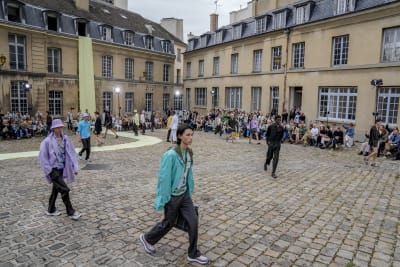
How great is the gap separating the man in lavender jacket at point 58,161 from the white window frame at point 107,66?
24.1 meters

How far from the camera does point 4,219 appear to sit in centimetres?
527

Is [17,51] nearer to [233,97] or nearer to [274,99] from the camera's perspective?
[233,97]

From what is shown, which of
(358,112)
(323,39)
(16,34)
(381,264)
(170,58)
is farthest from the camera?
(170,58)

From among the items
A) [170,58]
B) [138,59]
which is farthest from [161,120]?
[170,58]

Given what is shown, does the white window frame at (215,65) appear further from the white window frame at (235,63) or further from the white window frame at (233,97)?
the white window frame at (233,97)

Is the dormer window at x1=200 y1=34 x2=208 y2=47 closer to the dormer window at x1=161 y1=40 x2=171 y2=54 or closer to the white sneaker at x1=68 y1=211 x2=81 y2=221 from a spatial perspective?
the dormer window at x1=161 y1=40 x2=171 y2=54

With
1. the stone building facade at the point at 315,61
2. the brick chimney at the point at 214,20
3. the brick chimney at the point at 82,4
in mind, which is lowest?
the stone building facade at the point at 315,61

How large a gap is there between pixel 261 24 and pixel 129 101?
48.7 feet

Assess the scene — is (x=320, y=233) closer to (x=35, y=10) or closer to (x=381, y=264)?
(x=381, y=264)

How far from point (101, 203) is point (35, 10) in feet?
73.5

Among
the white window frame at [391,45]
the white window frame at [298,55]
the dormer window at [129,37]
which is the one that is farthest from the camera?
the dormer window at [129,37]

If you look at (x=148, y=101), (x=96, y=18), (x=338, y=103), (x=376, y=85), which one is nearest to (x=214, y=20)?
(x=148, y=101)

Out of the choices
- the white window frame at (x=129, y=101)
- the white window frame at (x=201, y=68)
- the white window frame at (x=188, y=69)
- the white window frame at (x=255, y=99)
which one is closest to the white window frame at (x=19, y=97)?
the white window frame at (x=129, y=101)

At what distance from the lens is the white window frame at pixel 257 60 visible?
2444cm
